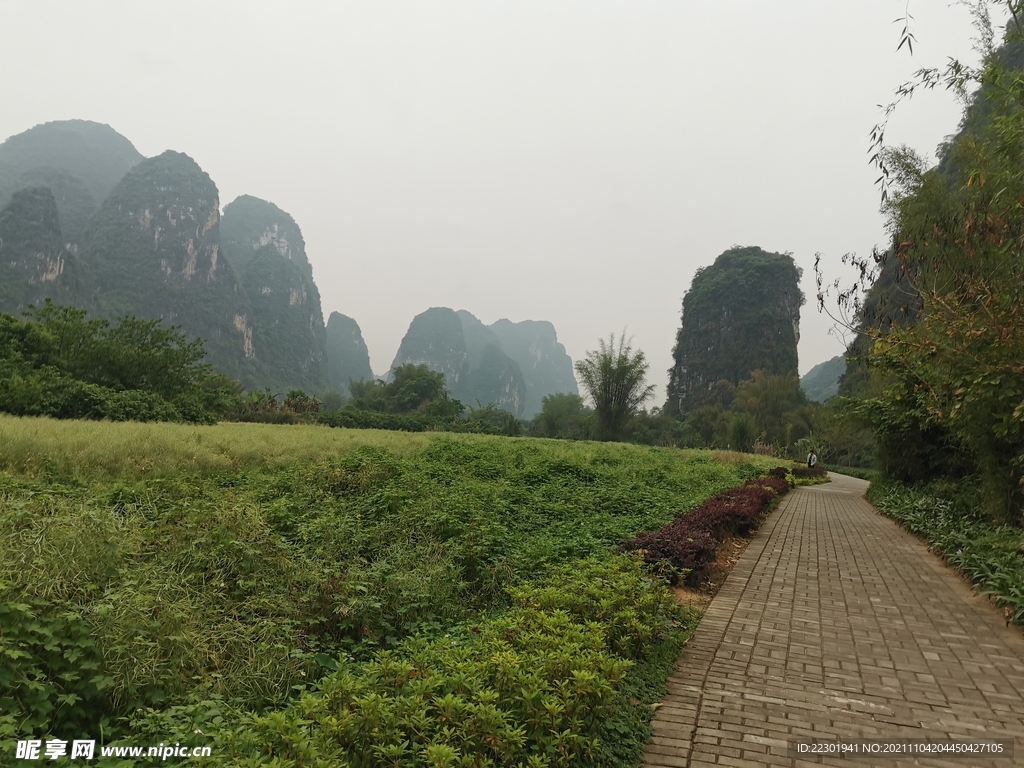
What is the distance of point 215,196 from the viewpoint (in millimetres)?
100625

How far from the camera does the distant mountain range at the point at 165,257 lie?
2721 inches

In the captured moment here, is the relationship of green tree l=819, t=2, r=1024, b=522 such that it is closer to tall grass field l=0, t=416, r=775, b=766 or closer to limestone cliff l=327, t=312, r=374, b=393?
tall grass field l=0, t=416, r=775, b=766

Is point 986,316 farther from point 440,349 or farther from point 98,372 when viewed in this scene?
point 440,349

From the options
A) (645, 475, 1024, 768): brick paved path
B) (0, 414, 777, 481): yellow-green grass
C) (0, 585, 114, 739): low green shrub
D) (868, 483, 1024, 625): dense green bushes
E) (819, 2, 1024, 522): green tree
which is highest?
(819, 2, 1024, 522): green tree

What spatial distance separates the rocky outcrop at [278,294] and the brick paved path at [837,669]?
9139cm

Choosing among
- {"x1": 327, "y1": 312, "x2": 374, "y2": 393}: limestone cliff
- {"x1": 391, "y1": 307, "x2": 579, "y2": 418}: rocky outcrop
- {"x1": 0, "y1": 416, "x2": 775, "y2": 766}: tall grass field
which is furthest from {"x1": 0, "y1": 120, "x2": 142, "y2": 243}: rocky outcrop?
{"x1": 0, "y1": 416, "x2": 775, "y2": 766}: tall grass field

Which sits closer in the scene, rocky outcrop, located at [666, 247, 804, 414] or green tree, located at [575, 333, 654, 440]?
green tree, located at [575, 333, 654, 440]

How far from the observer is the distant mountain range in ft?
227

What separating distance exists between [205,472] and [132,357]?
13.6 meters

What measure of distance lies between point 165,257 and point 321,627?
101922 millimetres

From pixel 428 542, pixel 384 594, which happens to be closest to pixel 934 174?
pixel 428 542

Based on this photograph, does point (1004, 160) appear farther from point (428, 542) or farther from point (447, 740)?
point (447, 740)

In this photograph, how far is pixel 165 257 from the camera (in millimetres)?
88375

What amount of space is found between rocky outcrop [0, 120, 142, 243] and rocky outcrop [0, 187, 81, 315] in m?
17.9
